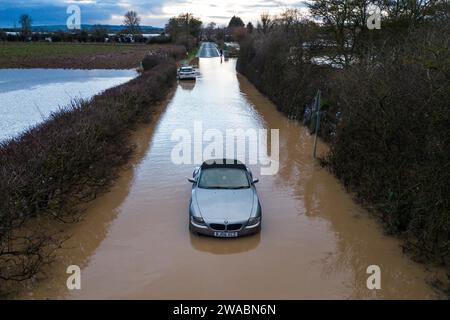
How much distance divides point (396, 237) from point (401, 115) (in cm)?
312

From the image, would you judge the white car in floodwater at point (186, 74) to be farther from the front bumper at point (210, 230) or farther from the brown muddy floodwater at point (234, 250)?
the front bumper at point (210, 230)

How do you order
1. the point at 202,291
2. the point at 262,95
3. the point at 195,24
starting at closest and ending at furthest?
the point at 202,291
the point at 262,95
the point at 195,24

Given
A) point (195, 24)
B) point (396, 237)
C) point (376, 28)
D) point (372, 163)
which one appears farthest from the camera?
point (195, 24)

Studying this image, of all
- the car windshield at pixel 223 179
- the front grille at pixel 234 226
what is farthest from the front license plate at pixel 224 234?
the car windshield at pixel 223 179

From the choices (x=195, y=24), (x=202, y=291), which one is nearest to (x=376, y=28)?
(x=202, y=291)

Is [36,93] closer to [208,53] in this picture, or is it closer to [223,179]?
[223,179]

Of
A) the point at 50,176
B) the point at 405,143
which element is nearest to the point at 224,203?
the point at 50,176

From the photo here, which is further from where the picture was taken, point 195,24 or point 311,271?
point 195,24

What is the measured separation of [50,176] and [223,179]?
433 centimetres

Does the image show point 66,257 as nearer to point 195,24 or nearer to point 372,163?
point 372,163

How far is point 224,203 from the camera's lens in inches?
379

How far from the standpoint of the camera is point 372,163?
11.8 meters

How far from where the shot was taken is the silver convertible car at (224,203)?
30.1 ft

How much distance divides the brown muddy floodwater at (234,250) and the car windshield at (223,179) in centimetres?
110
